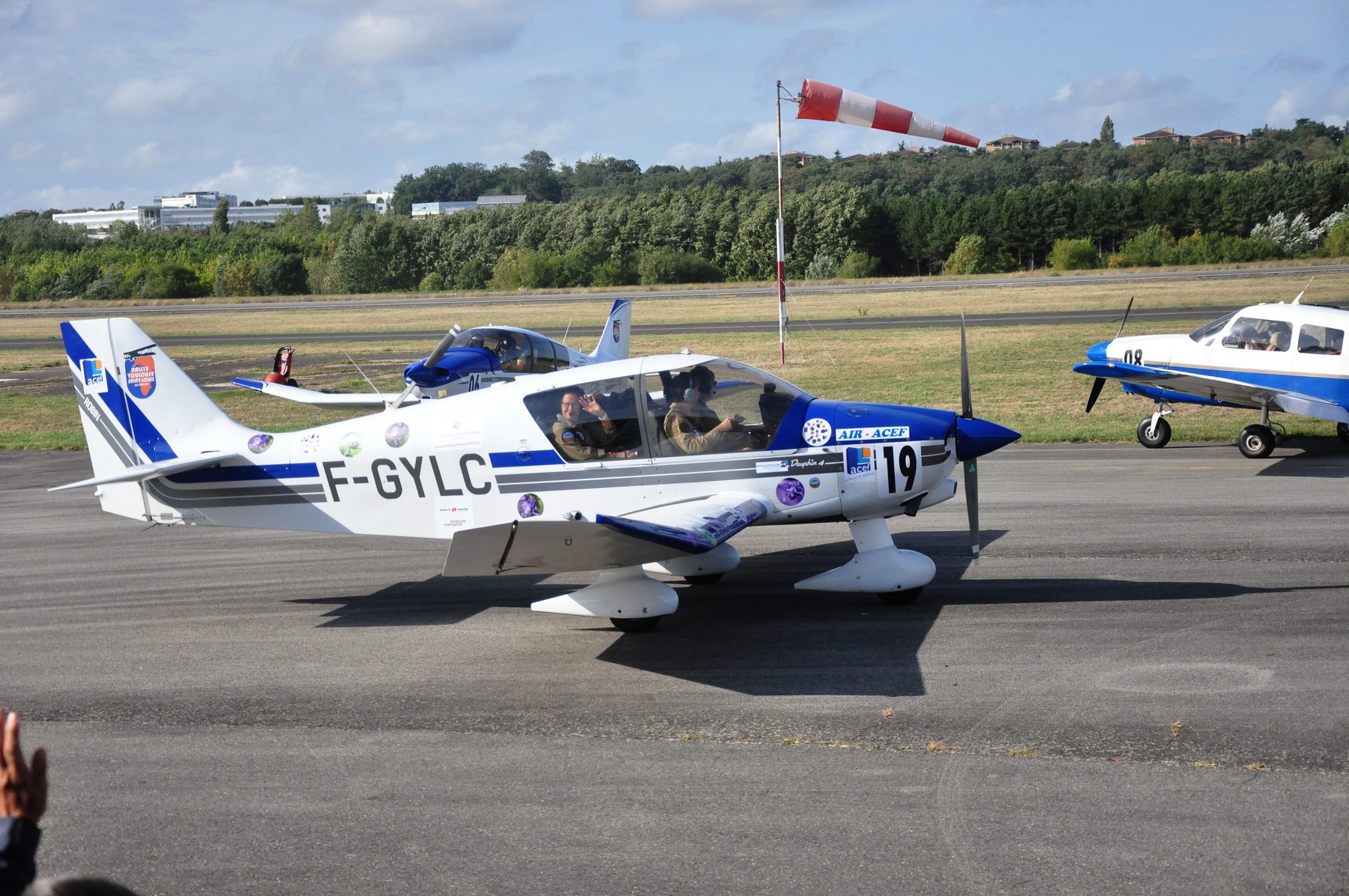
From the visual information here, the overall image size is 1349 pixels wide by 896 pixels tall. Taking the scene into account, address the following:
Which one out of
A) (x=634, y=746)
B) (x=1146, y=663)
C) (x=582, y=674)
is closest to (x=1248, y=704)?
(x=1146, y=663)

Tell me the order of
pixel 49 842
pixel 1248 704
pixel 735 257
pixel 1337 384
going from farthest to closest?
1. pixel 735 257
2. pixel 1337 384
3. pixel 1248 704
4. pixel 49 842

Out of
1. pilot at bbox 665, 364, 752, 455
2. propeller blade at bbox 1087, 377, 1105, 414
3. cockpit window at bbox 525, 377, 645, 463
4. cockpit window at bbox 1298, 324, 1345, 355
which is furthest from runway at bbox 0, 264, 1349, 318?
cockpit window at bbox 525, 377, 645, 463

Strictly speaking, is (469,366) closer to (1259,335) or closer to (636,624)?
(636,624)

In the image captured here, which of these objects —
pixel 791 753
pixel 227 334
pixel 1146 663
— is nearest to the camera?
pixel 791 753

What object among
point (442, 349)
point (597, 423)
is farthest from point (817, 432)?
point (442, 349)

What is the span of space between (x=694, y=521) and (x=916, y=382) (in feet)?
59.5

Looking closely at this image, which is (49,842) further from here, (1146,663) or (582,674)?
(1146,663)

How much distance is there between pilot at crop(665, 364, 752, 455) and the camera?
31.1 ft

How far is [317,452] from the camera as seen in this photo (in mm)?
9953

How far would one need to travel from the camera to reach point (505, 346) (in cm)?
2030

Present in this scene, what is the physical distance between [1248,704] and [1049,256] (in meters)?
71.4

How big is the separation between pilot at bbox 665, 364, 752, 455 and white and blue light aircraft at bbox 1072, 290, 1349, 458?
33.1 ft

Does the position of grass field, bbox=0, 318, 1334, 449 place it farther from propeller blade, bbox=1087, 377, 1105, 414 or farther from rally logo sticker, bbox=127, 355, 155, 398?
rally logo sticker, bbox=127, 355, 155, 398

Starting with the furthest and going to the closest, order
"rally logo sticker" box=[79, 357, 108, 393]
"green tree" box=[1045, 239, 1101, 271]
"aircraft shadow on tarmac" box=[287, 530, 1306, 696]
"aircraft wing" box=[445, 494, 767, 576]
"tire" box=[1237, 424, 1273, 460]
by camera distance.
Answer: "green tree" box=[1045, 239, 1101, 271] < "tire" box=[1237, 424, 1273, 460] < "rally logo sticker" box=[79, 357, 108, 393] < "aircraft shadow on tarmac" box=[287, 530, 1306, 696] < "aircraft wing" box=[445, 494, 767, 576]
